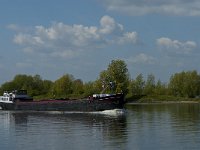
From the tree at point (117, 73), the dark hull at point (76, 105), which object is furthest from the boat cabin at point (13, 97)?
the tree at point (117, 73)

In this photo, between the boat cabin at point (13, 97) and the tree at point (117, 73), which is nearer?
the boat cabin at point (13, 97)

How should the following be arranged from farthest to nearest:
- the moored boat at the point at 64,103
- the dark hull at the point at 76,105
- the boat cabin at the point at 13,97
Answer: the boat cabin at the point at 13,97 → the moored boat at the point at 64,103 → the dark hull at the point at 76,105

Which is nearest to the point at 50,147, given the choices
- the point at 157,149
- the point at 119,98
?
the point at 157,149

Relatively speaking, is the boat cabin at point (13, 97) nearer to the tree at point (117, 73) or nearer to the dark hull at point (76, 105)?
the dark hull at point (76, 105)

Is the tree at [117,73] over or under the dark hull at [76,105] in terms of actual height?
over

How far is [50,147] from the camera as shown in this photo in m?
45.0

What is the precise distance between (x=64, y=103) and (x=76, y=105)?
4.28 meters

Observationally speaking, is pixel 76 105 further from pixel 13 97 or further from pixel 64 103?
pixel 13 97

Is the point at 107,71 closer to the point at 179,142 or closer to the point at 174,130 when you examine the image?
the point at 174,130

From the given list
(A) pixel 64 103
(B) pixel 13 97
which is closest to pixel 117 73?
(B) pixel 13 97

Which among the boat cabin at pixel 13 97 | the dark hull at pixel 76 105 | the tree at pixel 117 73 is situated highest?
the tree at pixel 117 73

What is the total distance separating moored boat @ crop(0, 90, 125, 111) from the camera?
10225 centimetres

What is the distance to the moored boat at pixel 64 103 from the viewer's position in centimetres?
10225

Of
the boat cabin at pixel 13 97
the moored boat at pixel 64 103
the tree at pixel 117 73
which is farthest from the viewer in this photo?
the tree at pixel 117 73
